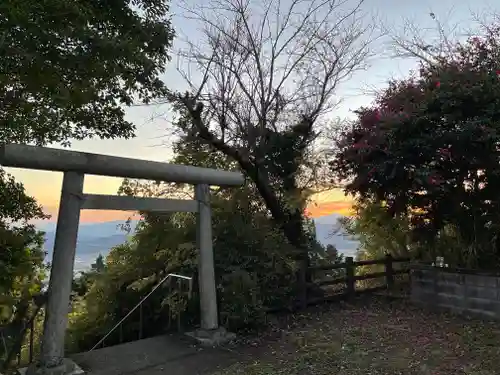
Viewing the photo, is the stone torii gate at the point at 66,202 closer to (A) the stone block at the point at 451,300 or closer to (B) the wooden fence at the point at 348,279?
(B) the wooden fence at the point at 348,279

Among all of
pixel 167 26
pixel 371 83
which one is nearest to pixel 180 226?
pixel 167 26

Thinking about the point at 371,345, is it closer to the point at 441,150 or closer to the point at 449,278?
the point at 449,278

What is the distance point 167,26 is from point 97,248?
4.89m

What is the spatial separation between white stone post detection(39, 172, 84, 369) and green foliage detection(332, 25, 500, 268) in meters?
4.89

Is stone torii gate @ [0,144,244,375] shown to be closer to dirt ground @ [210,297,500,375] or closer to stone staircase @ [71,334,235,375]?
stone staircase @ [71,334,235,375]

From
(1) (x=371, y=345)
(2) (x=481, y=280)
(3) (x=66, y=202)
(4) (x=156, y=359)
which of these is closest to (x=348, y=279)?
(2) (x=481, y=280)

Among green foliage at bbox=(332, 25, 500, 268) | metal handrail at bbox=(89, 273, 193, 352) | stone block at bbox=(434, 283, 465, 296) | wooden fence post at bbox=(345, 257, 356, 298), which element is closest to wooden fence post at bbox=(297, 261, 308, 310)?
wooden fence post at bbox=(345, 257, 356, 298)

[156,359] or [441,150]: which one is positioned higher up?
[441,150]

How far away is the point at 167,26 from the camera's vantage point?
5059 mm

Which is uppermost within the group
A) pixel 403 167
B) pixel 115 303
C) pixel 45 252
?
pixel 403 167

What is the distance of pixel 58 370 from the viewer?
4.09m

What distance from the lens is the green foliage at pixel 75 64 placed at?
12.0 ft

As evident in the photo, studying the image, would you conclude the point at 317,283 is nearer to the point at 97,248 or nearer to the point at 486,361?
the point at 486,361

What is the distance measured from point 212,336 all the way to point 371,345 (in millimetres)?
2195
